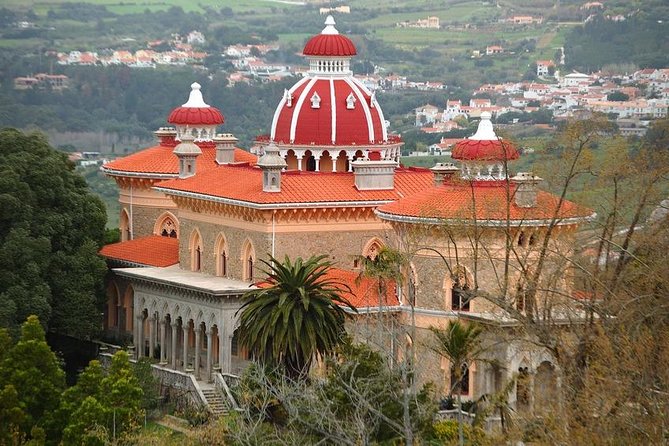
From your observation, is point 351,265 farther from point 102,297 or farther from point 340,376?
point 340,376

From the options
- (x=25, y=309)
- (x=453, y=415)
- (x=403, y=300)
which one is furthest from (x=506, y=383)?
(x=25, y=309)

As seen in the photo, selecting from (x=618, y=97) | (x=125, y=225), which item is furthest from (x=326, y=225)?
(x=618, y=97)

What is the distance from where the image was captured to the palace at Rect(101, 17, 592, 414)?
68.8 m

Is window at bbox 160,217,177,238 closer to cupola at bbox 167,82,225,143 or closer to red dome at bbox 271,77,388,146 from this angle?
cupola at bbox 167,82,225,143

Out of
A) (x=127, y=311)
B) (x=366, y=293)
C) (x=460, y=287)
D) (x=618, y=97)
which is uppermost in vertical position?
(x=618, y=97)

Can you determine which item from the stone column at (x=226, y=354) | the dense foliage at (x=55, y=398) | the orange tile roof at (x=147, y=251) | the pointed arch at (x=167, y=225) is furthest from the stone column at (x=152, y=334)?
the pointed arch at (x=167, y=225)

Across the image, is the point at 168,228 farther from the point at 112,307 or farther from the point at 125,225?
the point at 112,307

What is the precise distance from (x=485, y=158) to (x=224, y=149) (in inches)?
700

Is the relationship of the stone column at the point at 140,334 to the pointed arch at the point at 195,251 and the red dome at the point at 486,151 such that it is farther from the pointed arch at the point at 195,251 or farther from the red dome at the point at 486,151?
the red dome at the point at 486,151

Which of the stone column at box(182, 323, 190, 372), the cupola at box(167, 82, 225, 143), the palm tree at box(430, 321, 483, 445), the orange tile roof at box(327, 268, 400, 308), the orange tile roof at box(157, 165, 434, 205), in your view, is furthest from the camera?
the cupola at box(167, 82, 225, 143)

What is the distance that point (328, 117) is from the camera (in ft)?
264

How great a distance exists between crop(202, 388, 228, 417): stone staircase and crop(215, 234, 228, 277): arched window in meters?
6.14

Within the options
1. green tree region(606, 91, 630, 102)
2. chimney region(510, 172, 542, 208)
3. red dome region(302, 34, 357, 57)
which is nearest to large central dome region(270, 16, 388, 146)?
red dome region(302, 34, 357, 57)

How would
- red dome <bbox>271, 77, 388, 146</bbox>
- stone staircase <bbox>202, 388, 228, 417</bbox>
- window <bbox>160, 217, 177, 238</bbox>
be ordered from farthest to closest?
window <bbox>160, 217, 177, 238</bbox>
red dome <bbox>271, 77, 388, 146</bbox>
stone staircase <bbox>202, 388, 228, 417</bbox>
